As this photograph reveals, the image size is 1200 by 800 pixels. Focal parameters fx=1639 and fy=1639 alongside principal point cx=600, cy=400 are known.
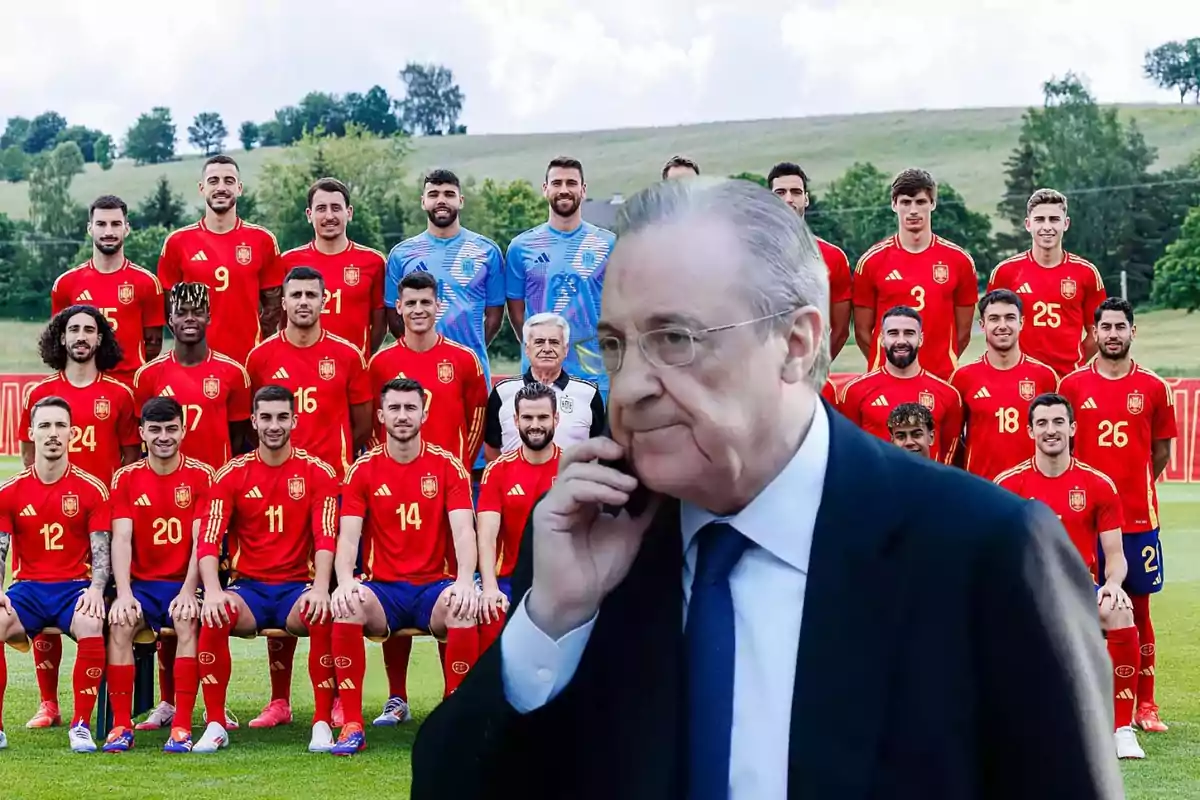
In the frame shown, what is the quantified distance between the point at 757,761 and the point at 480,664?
0.82 feet

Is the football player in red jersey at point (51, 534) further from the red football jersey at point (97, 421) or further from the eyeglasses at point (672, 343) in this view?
the eyeglasses at point (672, 343)

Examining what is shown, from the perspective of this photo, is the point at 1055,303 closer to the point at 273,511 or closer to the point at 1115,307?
the point at 1115,307

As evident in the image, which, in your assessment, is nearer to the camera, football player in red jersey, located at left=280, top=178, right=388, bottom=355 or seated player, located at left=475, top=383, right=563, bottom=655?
seated player, located at left=475, top=383, right=563, bottom=655

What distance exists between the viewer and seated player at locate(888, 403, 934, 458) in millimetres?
6762

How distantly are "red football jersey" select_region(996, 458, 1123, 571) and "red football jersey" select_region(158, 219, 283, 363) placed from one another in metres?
3.83

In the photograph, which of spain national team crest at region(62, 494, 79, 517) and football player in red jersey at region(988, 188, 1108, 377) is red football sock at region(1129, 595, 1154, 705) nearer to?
football player in red jersey at region(988, 188, 1108, 377)

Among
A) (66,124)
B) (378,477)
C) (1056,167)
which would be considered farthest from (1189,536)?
(66,124)

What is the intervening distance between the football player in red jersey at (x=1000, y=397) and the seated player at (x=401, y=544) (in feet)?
7.74

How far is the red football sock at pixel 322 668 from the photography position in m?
6.83

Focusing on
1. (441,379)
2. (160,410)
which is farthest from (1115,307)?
(160,410)

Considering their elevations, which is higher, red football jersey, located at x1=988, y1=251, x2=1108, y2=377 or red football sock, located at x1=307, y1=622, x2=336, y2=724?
red football jersey, located at x1=988, y1=251, x2=1108, y2=377

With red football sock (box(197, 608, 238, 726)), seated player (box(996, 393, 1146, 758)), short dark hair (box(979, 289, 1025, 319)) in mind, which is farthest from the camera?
short dark hair (box(979, 289, 1025, 319))

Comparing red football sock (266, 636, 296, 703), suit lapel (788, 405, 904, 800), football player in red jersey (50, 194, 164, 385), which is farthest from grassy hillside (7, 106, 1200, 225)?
suit lapel (788, 405, 904, 800)

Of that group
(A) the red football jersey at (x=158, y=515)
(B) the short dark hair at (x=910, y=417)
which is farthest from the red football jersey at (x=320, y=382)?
(B) the short dark hair at (x=910, y=417)
